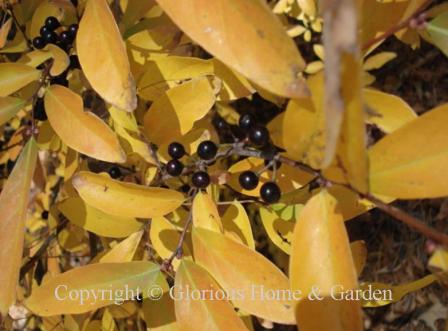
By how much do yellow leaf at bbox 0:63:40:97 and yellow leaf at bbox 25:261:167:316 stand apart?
31cm

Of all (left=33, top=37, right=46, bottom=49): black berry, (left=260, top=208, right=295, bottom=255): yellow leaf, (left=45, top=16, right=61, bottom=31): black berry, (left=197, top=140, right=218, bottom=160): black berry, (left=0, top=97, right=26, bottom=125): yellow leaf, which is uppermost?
(left=45, top=16, right=61, bottom=31): black berry

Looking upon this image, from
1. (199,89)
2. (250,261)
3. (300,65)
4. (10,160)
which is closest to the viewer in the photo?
(300,65)

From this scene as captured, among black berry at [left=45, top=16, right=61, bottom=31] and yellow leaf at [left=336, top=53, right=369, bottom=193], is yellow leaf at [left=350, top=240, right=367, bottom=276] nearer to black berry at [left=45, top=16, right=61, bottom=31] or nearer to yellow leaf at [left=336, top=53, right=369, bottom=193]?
yellow leaf at [left=336, top=53, right=369, bottom=193]

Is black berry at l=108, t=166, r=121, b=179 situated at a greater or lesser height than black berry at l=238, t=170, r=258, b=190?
lesser

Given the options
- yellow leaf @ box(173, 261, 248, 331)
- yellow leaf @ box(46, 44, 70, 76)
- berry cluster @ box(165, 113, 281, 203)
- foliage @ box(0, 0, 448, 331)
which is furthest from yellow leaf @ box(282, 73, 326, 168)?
yellow leaf @ box(46, 44, 70, 76)

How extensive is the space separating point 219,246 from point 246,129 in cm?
20

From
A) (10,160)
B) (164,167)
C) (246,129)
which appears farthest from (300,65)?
(10,160)

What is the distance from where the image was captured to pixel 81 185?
0.86 meters

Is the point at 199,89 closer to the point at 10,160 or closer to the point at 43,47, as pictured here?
the point at 43,47

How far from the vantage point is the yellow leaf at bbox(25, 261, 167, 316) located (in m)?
0.84

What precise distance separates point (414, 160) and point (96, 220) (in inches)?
22.9

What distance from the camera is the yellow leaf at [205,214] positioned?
2.82ft

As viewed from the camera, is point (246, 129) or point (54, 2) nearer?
point (246, 129)

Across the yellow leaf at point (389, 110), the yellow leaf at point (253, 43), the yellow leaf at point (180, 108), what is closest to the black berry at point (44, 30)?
the yellow leaf at point (180, 108)
